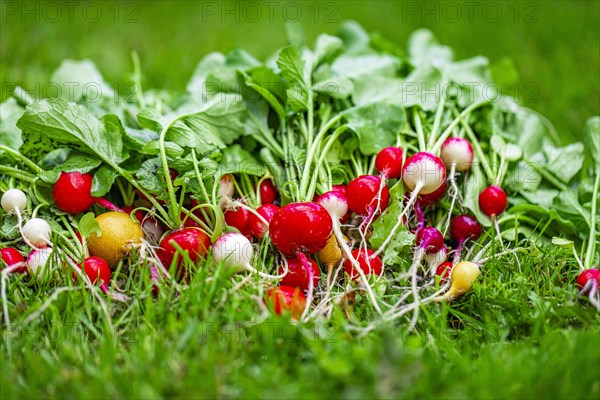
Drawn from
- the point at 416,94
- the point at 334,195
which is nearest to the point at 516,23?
the point at 416,94

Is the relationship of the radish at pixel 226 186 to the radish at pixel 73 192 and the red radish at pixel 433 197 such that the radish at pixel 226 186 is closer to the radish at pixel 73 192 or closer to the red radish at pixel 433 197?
the radish at pixel 73 192

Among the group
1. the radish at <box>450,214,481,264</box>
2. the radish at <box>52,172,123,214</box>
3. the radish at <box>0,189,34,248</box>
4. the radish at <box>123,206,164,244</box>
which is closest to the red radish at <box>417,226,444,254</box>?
the radish at <box>450,214,481,264</box>

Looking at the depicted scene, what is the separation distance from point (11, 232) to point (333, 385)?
128 cm

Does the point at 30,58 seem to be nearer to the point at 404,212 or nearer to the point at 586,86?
the point at 404,212

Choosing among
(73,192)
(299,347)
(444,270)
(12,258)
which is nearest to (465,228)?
(444,270)

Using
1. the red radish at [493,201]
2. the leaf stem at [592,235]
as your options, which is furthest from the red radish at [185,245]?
the leaf stem at [592,235]

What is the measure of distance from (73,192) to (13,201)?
19 centimetres

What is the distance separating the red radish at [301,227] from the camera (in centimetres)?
197

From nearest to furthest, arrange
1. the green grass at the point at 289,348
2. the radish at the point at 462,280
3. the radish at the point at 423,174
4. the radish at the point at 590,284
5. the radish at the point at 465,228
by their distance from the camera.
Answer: the green grass at the point at 289,348
the radish at the point at 590,284
the radish at the point at 462,280
the radish at the point at 423,174
the radish at the point at 465,228

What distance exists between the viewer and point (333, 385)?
150cm

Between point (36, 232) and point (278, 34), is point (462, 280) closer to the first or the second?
point (36, 232)

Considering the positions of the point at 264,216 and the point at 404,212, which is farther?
the point at 264,216

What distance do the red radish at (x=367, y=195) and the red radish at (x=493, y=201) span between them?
39cm

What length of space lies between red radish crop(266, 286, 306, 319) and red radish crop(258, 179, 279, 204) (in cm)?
56
